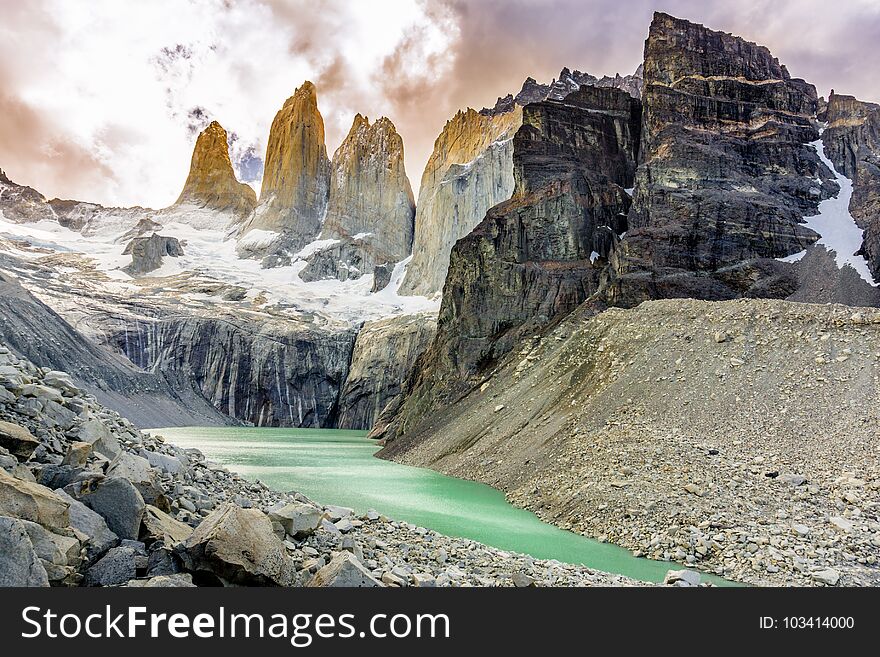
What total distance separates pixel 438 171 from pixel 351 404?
62.2m

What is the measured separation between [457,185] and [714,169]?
80.2 metres

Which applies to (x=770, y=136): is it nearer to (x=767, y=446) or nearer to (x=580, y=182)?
(x=580, y=182)

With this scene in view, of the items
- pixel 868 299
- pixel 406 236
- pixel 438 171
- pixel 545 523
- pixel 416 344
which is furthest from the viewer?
pixel 406 236

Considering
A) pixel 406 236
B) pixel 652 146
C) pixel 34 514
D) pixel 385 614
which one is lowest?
pixel 385 614

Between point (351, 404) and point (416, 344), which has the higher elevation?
point (416, 344)

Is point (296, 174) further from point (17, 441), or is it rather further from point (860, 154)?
point (17, 441)

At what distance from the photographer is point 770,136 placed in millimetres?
55812

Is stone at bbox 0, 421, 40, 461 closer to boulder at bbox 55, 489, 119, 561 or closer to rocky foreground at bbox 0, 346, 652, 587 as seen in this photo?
rocky foreground at bbox 0, 346, 652, 587

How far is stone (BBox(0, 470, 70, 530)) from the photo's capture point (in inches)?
255

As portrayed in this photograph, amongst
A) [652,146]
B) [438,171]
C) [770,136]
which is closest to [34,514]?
[652,146]

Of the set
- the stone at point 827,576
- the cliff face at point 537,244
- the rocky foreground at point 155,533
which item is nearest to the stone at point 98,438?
the rocky foreground at point 155,533

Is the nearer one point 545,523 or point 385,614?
point 385,614

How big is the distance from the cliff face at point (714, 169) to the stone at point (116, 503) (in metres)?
39.5

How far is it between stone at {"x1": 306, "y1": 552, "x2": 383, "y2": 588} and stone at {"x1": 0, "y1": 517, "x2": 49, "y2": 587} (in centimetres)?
274
